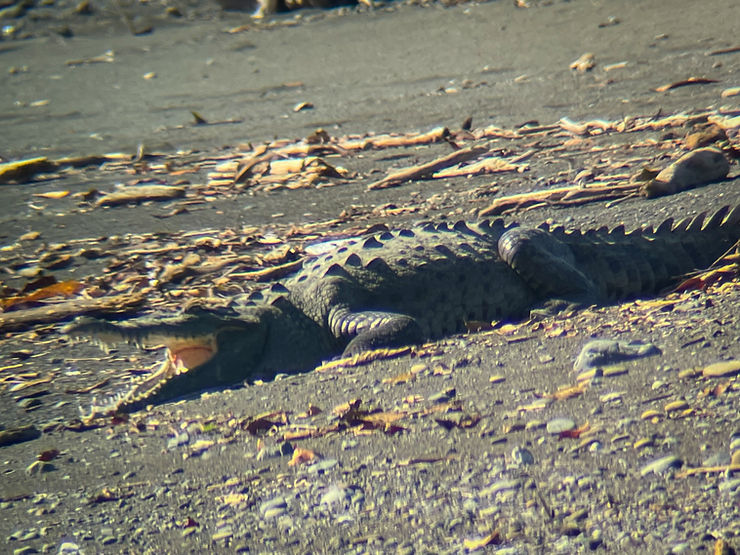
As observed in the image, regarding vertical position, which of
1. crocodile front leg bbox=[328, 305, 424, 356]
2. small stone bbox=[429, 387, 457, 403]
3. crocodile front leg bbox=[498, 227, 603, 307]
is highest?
small stone bbox=[429, 387, 457, 403]

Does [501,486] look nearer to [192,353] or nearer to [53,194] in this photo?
[192,353]

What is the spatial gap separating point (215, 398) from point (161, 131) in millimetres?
6928

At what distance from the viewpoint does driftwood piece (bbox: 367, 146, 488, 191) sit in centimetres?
742

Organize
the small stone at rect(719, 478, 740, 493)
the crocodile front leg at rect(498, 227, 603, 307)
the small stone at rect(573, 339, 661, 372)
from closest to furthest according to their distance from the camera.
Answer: the small stone at rect(719, 478, 740, 493), the small stone at rect(573, 339, 661, 372), the crocodile front leg at rect(498, 227, 603, 307)

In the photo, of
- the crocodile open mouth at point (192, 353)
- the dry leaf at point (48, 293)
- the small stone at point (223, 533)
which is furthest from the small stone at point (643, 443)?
the dry leaf at point (48, 293)

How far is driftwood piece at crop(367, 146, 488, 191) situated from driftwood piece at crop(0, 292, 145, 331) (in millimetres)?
2570

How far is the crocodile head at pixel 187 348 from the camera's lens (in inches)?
162

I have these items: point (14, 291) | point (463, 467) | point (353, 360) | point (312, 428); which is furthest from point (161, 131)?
point (463, 467)

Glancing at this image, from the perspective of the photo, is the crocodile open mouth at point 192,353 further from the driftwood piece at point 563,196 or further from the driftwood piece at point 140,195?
the driftwood piece at point 140,195

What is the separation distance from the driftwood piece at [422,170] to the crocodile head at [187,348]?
2.84 m

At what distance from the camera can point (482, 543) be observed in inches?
93.7

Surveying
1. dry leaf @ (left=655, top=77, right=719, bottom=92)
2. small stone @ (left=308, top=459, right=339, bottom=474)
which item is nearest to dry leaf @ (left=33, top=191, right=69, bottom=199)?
dry leaf @ (left=655, top=77, right=719, bottom=92)

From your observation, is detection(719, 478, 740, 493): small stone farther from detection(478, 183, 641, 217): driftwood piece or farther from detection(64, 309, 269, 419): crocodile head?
detection(478, 183, 641, 217): driftwood piece

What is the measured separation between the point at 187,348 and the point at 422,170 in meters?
3.41
